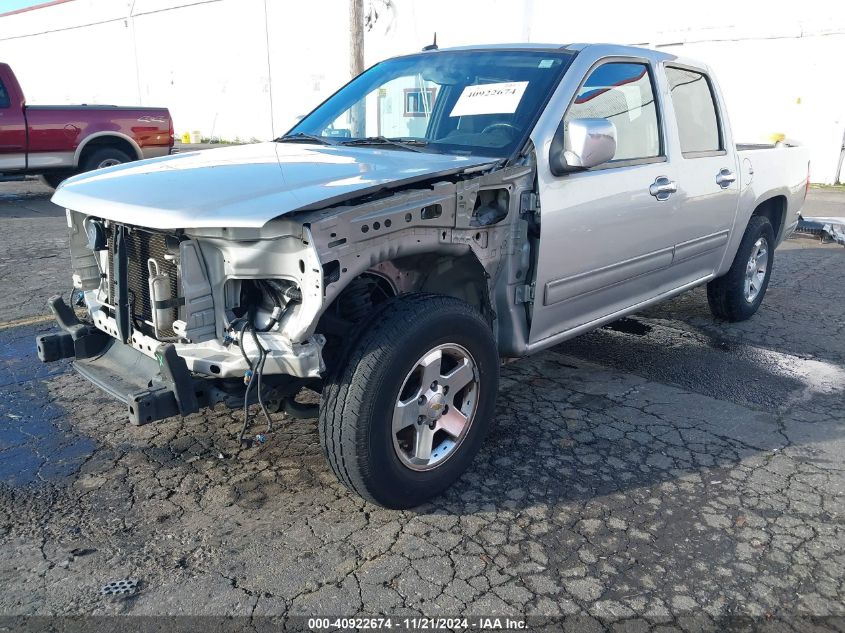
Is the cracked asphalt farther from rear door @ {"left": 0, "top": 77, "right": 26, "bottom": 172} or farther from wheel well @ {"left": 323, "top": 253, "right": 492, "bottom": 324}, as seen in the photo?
Result: rear door @ {"left": 0, "top": 77, "right": 26, "bottom": 172}

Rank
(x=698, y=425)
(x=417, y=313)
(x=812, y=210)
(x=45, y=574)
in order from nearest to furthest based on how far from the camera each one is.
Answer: (x=45, y=574) → (x=417, y=313) → (x=698, y=425) → (x=812, y=210)

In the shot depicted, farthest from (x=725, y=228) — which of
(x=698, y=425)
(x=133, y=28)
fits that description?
(x=133, y=28)

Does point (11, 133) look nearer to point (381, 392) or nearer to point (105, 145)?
point (105, 145)

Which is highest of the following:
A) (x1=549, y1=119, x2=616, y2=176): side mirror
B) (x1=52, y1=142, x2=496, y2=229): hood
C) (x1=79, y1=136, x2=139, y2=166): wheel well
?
(x1=549, y1=119, x2=616, y2=176): side mirror

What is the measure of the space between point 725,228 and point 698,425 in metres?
1.70

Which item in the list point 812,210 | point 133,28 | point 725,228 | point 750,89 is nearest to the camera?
point 725,228

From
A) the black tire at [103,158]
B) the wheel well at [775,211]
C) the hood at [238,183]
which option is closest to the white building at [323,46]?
the black tire at [103,158]

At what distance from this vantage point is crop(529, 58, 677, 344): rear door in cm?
357

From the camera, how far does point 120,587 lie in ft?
8.48

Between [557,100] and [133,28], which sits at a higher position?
[133,28]

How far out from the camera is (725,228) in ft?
16.5

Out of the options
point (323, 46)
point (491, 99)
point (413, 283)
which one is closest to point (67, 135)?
point (491, 99)

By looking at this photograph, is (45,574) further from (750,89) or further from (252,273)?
(750,89)

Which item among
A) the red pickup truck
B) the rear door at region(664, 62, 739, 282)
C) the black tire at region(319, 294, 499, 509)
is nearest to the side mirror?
the black tire at region(319, 294, 499, 509)
